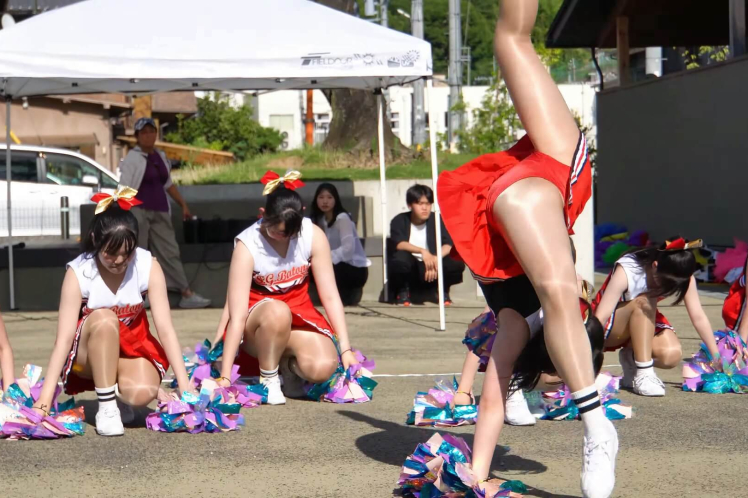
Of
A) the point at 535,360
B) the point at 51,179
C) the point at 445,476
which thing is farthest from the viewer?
the point at 51,179

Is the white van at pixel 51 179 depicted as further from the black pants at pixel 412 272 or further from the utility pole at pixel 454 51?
the utility pole at pixel 454 51

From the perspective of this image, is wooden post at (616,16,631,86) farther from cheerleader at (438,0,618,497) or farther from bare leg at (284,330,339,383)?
cheerleader at (438,0,618,497)

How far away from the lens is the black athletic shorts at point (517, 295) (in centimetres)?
375

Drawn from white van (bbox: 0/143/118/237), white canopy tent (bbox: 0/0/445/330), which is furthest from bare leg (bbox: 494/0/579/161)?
white van (bbox: 0/143/118/237)

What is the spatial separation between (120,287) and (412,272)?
5998mm

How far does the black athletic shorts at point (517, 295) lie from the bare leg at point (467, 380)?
1.44 meters

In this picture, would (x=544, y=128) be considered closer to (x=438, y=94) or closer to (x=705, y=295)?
(x=705, y=295)

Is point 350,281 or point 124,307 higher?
point 124,307

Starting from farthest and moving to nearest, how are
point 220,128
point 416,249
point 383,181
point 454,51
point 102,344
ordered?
point 220,128 → point 454,51 → point 383,181 → point 416,249 → point 102,344

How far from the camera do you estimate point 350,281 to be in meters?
11.1

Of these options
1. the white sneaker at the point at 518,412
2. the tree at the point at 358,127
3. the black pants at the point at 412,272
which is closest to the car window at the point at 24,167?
the tree at the point at 358,127

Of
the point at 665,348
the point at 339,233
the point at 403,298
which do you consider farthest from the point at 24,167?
the point at 665,348

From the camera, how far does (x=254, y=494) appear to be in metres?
4.05

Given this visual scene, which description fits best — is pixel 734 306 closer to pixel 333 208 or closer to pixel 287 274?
pixel 287 274
